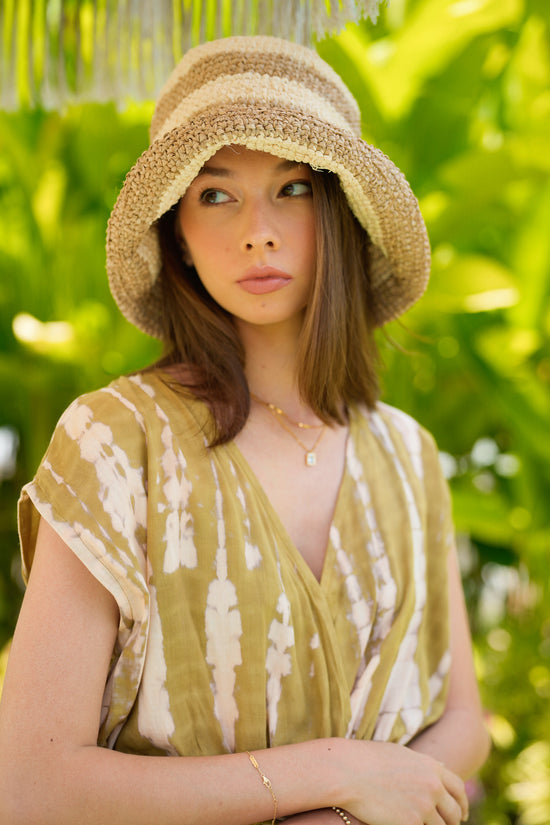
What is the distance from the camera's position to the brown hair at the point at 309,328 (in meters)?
1.10

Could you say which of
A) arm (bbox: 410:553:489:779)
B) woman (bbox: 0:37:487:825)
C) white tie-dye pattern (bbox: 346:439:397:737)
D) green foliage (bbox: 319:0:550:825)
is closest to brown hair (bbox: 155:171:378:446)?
woman (bbox: 0:37:487:825)

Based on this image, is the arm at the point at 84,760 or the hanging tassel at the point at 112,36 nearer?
the arm at the point at 84,760

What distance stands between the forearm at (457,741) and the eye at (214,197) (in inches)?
31.9

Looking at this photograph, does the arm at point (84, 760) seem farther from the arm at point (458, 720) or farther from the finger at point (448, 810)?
the arm at point (458, 720)

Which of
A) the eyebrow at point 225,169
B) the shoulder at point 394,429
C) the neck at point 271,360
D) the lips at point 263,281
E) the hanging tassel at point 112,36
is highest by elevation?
the hanging tassel at point 112,36

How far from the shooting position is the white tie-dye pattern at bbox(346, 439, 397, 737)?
43.7 inches

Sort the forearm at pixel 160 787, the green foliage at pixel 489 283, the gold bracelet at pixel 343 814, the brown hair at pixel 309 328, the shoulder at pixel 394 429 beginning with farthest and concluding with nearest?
1. the green foliage at pixel 489 283
2. the shoulder at pixel 394 429
3. the brown hair at pixel 309 328
4. the gold bracelet at pixel 343 814
5. the forearm at pixel 160 787

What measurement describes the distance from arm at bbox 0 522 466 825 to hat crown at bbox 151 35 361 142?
1.84ft

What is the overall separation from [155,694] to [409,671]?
39cm

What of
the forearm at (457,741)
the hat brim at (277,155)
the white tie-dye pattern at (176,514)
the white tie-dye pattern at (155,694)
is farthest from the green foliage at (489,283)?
the white tie-dye pattern at (155,694)

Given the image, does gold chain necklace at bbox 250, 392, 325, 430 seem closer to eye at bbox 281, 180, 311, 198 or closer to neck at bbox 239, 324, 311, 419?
neck at bbox 239, 324, 311, 419

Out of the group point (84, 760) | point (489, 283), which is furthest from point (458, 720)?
point (489, 283)

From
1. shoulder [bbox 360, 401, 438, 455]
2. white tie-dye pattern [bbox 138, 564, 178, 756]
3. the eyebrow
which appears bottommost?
white tie-dye pattern [bbox 138, 564, 178, 756]

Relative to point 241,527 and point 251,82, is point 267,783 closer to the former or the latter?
point 241,527
